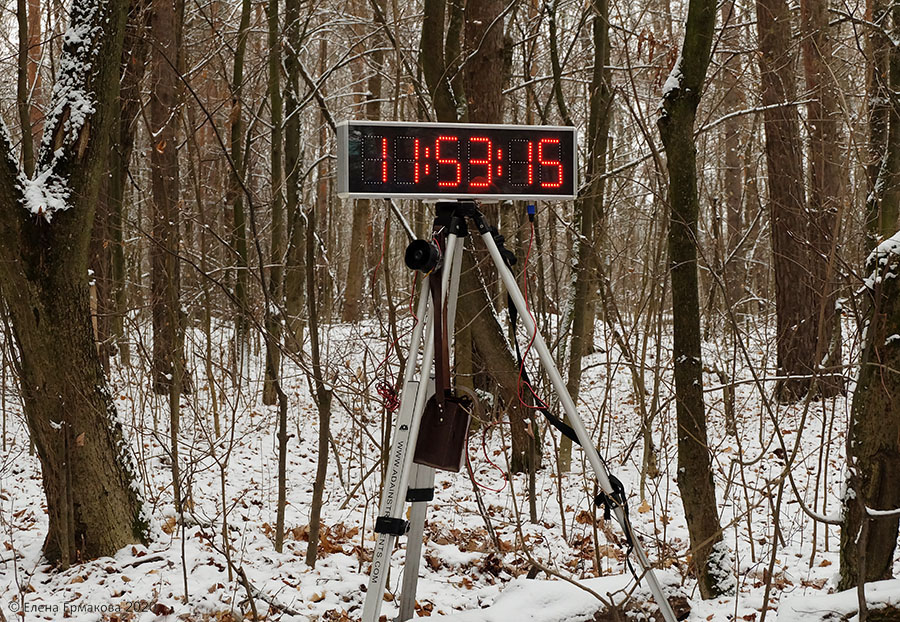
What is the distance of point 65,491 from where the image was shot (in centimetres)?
374

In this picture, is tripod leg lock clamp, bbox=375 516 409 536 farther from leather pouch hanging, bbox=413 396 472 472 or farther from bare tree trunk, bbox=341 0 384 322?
bare tree trunk, bbox=341 0 384 322

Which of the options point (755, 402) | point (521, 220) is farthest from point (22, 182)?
point (755, 402)

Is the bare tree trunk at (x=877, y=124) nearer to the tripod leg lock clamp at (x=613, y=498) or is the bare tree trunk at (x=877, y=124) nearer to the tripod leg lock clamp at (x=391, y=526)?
the tripod leg lock clamp at (x=613, y=498)

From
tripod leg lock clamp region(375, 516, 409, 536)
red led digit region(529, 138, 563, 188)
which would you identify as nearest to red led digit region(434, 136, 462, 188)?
red led digit region(529, 138, 563, 188)

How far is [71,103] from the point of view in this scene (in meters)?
3.67

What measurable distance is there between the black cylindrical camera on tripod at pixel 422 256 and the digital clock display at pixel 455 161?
17 cm

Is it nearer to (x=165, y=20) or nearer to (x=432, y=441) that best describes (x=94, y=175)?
(x=432, y=441)

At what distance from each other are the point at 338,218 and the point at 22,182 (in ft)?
47.3

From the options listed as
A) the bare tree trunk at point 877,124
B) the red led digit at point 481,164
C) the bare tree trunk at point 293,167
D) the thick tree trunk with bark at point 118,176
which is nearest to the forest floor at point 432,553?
the thick tree trunk with bark at point 118,176

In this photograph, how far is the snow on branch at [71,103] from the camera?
12.0 feet

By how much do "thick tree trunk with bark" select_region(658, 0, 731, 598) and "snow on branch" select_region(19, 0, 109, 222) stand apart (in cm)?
254

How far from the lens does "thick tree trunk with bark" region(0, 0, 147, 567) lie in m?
3.64

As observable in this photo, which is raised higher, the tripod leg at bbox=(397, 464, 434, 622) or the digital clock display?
the digital clock display

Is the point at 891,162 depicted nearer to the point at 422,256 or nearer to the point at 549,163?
the point at 549,163
